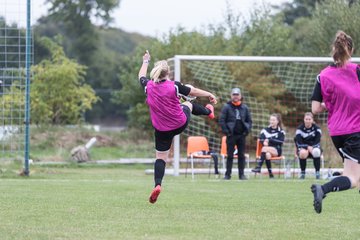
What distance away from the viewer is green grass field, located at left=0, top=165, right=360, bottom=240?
295 inches

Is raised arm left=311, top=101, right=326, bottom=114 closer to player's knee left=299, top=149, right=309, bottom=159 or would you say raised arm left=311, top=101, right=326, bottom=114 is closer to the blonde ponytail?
the blonde ponytail

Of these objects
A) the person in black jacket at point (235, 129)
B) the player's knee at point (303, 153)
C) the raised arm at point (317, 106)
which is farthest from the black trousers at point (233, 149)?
the raised arm at point (317, 106)

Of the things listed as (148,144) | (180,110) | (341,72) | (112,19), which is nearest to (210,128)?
(148,144)

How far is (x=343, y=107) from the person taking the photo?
25.0ft

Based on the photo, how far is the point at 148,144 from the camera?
1200 inches

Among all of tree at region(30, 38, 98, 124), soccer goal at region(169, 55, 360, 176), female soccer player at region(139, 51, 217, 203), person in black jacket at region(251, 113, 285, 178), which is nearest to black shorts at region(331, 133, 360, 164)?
female soccer player at region(139, 51, 217, 203)

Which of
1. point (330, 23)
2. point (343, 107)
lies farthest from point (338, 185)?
point (330, 23)

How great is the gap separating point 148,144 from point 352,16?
29.1ft

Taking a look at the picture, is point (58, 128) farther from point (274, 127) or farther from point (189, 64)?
point (274, 127)

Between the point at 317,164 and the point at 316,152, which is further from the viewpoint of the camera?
the point at 317,164

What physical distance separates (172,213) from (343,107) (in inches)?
97.1

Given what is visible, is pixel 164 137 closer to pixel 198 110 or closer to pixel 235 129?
pixel 198 110

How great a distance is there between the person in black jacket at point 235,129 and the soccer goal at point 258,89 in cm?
443

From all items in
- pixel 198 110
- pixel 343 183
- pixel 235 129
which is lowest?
pixel 343 183
